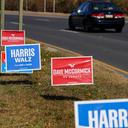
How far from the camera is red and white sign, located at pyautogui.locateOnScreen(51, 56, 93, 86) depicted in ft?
27.1

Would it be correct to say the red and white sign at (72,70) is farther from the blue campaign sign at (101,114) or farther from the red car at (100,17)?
the red car at (100,17)

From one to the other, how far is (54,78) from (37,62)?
Answer: 153 centimetres

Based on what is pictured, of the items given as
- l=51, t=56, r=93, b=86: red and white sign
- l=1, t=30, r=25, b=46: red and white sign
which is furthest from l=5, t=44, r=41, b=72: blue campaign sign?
l=1, t=30, r=25, b=46: red and white sign

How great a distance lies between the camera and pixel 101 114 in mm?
4867

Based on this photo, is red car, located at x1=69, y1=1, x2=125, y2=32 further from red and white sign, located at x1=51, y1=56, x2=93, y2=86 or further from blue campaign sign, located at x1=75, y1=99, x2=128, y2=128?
blue campaign sign, located at x1=75, y1=99, x2=128, y2=128

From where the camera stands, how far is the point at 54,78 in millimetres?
8422

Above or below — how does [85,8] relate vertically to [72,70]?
below

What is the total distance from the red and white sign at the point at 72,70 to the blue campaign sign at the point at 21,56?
1375mm

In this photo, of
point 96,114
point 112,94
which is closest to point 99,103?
point 96,114

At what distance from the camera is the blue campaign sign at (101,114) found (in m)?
4.87

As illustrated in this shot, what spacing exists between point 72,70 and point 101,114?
3474 mm

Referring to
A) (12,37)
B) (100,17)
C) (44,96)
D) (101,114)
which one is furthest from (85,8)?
(101,114)

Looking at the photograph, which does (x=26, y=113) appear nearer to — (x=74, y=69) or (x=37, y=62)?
(x=74, y=69)

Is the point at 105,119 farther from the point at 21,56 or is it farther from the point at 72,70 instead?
the point at 21,56
